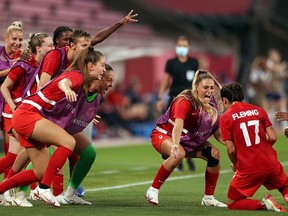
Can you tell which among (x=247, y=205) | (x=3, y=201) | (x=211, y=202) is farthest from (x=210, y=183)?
(x=3, y=201)

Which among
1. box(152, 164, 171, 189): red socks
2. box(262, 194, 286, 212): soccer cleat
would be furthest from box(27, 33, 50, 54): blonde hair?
box(262, 194, 286, 212): soccer cleat

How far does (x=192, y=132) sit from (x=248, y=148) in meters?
1.03

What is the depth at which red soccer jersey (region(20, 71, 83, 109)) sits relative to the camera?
29.0 ft

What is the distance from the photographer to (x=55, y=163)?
891 centimetres

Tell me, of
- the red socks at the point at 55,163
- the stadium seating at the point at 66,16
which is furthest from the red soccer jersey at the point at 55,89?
the stadium seating at the point at 66,16

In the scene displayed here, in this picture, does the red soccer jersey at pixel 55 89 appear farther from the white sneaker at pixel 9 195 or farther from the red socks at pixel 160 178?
the red socks at pixel 160 178

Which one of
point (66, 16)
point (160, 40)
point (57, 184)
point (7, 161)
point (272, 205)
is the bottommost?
point (160, 40)

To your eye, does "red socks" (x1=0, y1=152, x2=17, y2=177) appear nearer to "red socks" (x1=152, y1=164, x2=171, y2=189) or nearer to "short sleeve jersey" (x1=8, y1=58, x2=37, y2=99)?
"short sleeve jersey" (x1=8, y1=58, x2=37, y2=99)

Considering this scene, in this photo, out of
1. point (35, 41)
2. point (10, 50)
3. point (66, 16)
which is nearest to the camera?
point (35, 41)

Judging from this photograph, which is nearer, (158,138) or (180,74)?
(158,138)

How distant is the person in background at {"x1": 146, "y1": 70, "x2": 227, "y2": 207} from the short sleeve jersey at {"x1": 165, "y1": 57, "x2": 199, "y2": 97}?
4879 mm

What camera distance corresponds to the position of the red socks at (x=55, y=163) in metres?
8.90

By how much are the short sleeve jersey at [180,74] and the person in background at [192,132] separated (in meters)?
4.88

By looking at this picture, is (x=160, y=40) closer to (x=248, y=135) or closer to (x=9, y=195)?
(x=9, y=195)
